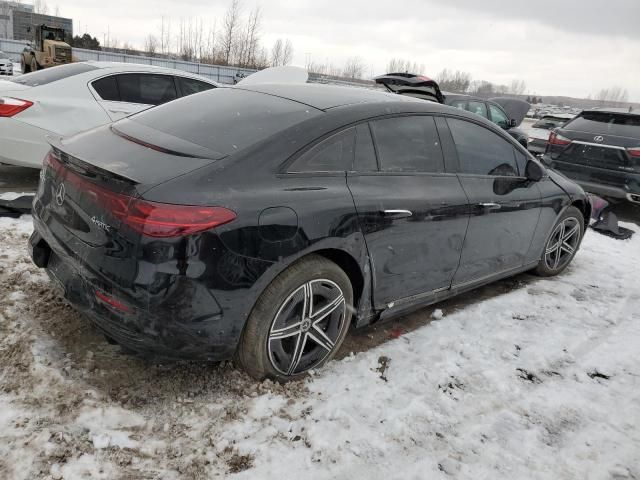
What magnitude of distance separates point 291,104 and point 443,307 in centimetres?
205

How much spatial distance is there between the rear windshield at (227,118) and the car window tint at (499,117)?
886 centimetres

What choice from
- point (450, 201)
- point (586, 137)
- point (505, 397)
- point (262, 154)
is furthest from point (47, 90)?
point (586, 137)

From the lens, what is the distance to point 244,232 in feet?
7.28

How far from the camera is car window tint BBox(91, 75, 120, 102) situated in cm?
581

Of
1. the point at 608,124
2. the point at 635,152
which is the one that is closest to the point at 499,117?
the point at 608,124

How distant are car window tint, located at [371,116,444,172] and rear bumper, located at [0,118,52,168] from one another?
4139 millimetres

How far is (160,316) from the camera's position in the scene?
7.11 ft

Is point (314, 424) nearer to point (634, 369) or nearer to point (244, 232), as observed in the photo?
point (244, 232)

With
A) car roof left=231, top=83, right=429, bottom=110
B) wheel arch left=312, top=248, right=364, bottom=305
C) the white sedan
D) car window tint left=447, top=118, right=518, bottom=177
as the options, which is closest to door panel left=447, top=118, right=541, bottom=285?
car window tint left=447, top=118, right=518, bottom=177

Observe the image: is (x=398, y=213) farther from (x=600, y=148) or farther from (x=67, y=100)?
(x=600, y=148)

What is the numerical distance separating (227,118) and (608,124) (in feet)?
23.1

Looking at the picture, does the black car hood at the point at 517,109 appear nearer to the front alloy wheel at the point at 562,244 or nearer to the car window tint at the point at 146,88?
the front alloy wheel at the point at 562,244

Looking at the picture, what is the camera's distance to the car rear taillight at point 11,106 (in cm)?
520

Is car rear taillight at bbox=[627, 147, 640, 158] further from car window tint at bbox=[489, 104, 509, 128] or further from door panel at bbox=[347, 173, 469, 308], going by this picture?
door panel at bbox=[347, 173, 469, 308]
